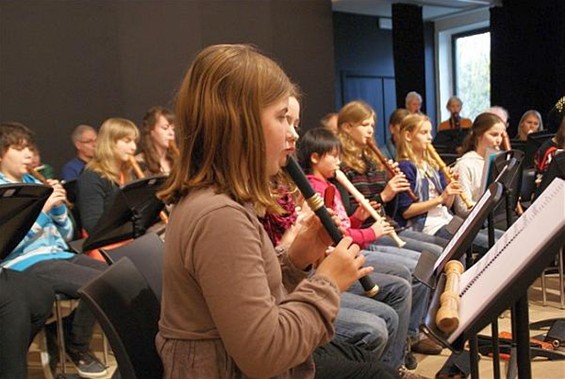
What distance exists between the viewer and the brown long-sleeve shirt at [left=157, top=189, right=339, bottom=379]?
1.11 m

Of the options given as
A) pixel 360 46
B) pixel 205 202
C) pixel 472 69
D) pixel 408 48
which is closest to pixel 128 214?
pixel 205 202

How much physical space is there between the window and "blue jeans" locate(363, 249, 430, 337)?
7.90 metres

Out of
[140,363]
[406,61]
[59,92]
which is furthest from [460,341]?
[406,61]

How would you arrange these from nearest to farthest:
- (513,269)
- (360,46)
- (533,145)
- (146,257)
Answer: (513,269) → (146,257) → (533,145) → (360,46)

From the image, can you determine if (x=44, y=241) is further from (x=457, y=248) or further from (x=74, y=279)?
(x=457, y=248)

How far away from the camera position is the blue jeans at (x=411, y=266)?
9.41ft

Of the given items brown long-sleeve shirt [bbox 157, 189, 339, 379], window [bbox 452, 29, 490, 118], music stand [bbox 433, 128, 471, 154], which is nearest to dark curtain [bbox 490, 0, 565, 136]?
window [bbox 452, 29, 490, 118]

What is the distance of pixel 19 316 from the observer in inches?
98.0

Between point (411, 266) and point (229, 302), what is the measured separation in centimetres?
191

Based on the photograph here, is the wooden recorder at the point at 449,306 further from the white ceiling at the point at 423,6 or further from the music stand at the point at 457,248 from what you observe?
the white ceiling at the point at 423,6

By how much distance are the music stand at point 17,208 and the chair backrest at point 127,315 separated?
90cm

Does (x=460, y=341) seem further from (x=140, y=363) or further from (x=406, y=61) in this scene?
(x=406, y=61)

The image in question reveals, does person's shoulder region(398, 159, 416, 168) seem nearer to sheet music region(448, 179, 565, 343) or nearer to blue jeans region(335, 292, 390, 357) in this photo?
blue jeans region(335, 292, 390, 357)

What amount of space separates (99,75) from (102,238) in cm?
275
